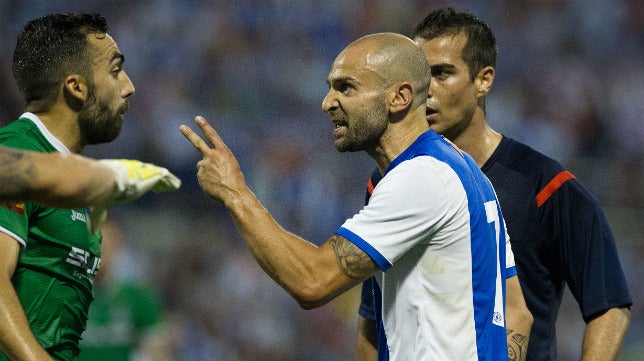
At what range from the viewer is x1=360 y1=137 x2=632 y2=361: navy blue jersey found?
15.3ft

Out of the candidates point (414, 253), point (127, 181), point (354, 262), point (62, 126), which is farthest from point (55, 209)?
point (414, 253)

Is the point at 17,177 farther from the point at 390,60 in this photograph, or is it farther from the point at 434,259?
the point at 390,60

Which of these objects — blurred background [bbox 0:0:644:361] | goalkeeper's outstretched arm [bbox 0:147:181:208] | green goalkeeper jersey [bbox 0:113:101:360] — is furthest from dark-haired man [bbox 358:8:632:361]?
blurred background [bbox 0:0:644:361]

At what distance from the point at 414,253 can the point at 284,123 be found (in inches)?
301

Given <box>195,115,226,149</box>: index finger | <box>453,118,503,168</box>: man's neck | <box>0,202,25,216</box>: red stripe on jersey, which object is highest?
<box>195,115,226,149</box>: index finger

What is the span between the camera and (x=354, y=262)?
12.6ft

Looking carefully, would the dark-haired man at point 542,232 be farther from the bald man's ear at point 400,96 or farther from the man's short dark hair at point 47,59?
the man's short dark hair at point 47,59

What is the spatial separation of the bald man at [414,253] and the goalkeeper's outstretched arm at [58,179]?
103 cm

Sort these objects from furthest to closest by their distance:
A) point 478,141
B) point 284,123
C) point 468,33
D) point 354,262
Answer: point 284,123 → point 468,33 → point 478,141 → point 354,262

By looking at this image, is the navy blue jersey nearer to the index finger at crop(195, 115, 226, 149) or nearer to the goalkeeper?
the index finger at crop(195, 115, 226, 149)

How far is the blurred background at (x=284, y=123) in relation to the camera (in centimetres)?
1049

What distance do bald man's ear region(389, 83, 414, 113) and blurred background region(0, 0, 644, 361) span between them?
207 inches

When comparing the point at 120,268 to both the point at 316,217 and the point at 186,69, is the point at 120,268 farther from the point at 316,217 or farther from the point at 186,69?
the point at 186,69

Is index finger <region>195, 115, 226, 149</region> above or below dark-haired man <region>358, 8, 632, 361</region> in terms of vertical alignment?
above
